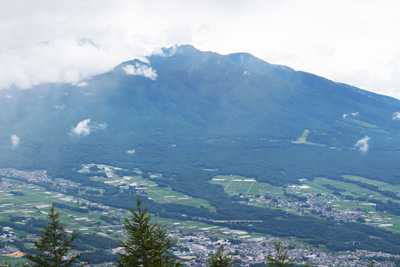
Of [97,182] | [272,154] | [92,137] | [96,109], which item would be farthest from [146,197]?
[96,109]

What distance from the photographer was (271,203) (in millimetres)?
97750

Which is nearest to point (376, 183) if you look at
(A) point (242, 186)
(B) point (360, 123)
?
(A) point (242, 186)

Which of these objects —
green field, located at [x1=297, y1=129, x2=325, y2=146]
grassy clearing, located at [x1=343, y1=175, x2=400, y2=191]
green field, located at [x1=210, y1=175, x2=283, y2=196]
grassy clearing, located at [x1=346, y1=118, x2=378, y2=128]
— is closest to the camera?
green field, located at [x1=210, y1=175, x2=283, y2=196]

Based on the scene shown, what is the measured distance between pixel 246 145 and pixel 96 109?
7268 cm

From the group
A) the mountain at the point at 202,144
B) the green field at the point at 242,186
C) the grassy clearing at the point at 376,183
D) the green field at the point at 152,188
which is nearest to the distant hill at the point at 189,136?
the mountain at the point at 202,144

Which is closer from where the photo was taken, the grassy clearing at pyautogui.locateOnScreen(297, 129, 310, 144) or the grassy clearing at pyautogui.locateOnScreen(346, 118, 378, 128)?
the grassy clearing at pyautogui.locateOnScreen(297, 129, 310, 144)

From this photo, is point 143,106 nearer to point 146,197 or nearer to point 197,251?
point 146,197

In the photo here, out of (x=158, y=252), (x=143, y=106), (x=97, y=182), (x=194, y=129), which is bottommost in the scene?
(x=158, y=252)

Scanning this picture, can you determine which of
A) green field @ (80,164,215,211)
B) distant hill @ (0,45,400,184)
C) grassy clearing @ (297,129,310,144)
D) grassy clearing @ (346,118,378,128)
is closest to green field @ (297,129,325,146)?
grassy clearing @ (297,129,310,144)

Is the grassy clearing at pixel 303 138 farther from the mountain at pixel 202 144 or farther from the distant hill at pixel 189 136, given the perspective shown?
the distant hill at pixel 189 136

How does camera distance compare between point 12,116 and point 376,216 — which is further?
point 12,116

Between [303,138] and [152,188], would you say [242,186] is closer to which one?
[152,188]

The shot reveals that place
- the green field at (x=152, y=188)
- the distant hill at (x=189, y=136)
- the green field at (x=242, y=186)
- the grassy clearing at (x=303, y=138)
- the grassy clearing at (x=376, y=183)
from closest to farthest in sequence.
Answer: the green field at (x=152, y=188), the green field at (x=242, y=186), the grassy clearing at (x=376, y=183), the distant hill at (x=189, y=136), the grassy clearing at (x=303, y=138)

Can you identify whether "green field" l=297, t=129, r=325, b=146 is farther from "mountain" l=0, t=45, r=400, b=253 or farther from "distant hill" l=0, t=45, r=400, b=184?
"distant hill" l=0, t=45, r=400, b=184
